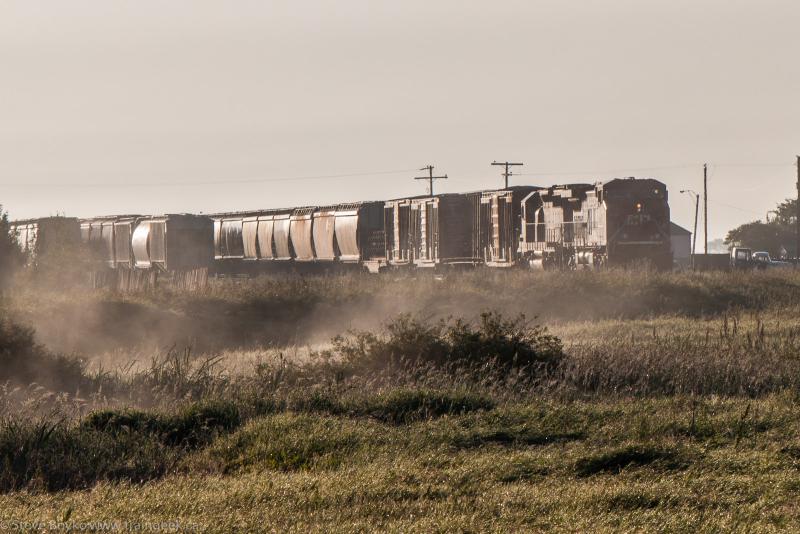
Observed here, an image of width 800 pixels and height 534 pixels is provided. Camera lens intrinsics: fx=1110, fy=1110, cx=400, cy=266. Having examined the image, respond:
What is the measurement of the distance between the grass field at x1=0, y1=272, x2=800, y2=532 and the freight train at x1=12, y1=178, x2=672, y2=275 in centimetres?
1905

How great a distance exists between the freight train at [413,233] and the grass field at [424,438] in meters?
19.0

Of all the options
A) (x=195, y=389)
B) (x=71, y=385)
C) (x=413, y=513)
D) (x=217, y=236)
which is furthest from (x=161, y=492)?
(x=217, y=236)

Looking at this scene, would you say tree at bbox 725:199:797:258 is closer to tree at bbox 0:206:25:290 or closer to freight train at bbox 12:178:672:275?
freight train at bbox 12:178:672:275

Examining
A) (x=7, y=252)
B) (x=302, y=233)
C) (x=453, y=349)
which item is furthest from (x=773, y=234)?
(x=453, y=349)

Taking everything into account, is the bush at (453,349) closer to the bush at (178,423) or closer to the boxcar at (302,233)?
the bush at (178,423)

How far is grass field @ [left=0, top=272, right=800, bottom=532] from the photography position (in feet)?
29.3

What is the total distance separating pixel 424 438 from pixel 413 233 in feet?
133

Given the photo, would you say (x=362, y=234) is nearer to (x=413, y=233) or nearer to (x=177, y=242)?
(x=413, y=233)

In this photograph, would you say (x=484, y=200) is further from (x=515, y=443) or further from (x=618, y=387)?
(x=515, y=443)

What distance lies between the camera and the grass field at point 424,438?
894 cm

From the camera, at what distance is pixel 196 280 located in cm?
4094

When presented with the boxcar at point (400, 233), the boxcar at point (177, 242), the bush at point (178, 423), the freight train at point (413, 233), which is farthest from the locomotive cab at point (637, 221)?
the bush at point (178, 423)

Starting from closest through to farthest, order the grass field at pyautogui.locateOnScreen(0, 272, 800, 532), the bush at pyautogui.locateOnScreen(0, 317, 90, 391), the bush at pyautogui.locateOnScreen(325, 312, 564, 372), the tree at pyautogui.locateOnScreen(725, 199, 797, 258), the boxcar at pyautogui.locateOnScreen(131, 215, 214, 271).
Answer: the grass field at pyautogui.locateOnScreen(0, 272, 800, 532) → the bush at pyautogui.locateOnScreen(325, 312, 564, 372) → the bush at pyautogui.locateOnScreen(0, 317, 90, 391) → the boxcar at pyautogui.locateOnScreen(131, 215, 214, 271) → the tree at pyautogui.locateOnScreen(725, 199, 797, 258)

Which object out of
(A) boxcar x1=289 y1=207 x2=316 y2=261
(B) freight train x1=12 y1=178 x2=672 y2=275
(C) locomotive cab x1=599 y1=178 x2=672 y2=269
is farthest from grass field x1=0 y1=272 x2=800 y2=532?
(A) boxcar x1=289 y1=207 x2=316 y2=261
